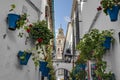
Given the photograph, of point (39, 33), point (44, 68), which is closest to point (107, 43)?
point (39, 33)

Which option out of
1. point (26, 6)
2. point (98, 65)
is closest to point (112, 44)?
point (98, 65)

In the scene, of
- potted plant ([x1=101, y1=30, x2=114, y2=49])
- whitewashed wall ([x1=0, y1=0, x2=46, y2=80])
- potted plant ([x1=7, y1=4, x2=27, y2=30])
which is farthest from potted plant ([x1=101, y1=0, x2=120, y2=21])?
whitewashed wall ([x1=0, y1=0, x2=46, y2=80])

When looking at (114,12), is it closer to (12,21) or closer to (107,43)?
(107,43)

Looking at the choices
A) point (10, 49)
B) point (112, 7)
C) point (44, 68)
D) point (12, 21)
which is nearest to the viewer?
point (112, 7)

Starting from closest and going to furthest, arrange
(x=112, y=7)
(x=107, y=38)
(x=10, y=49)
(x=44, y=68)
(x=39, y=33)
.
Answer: (x=112, y=7) → (x=107, y=38) → (x=10, y=49) → (x=39, y=33) → (x=44, y=68)

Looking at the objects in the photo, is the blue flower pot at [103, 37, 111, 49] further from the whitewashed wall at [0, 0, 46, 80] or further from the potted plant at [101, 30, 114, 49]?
the whitewashed wall at [0, 0, 46, 80]

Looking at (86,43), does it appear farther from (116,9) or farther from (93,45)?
(116,9)

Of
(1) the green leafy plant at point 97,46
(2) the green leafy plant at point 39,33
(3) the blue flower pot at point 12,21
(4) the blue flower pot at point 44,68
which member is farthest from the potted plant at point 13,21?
(4) the blue flower pot at point 44,68

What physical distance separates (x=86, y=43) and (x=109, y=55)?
598 mm

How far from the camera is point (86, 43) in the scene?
5.31m

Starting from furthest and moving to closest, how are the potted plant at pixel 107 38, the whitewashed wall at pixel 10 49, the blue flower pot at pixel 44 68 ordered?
the blue flower pot at pixel 44 68 → the potted plant at pixel 107 38 → the whitewashed wall at pixel 10 49

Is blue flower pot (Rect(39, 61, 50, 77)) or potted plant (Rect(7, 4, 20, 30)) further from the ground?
potted plant (Rect(7, 4, 20, 30))

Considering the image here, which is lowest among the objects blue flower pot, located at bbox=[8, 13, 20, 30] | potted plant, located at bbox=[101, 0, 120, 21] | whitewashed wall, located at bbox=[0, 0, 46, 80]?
whitewashed wall, located at bbox=[0, 0, 46, 80]

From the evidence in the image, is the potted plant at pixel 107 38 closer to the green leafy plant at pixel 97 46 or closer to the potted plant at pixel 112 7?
the green leafy plant at pixel 97 46
